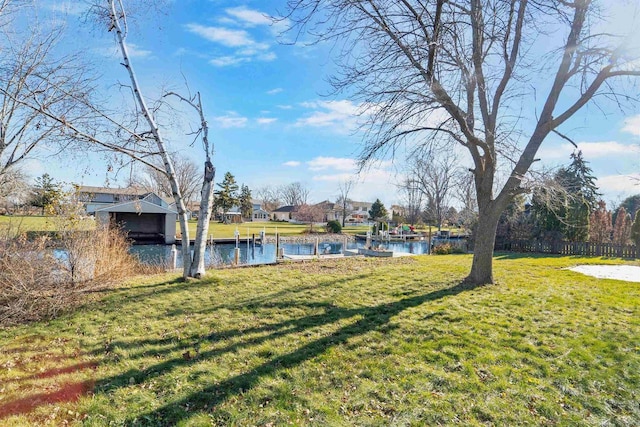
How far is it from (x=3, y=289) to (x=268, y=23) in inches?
225

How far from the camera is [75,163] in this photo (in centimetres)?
704

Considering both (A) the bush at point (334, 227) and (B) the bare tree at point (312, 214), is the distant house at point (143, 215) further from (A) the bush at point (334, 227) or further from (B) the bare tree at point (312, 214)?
(B) the bare tree at point (312, 214)

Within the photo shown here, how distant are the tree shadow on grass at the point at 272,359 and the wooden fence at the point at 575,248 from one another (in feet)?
45.0

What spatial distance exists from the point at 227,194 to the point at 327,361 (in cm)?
4583

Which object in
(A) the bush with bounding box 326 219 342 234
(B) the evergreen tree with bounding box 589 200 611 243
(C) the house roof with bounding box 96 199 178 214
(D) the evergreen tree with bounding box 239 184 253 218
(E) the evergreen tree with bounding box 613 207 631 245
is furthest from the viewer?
(D) the evergreen tree with bounding box 239 184 253 218

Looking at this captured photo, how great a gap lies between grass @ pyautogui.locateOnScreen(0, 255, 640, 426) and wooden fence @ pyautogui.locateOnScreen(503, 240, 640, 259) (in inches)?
424

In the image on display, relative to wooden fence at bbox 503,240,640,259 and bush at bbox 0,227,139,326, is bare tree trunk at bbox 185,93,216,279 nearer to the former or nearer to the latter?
bush at bbox 0,227,139,326

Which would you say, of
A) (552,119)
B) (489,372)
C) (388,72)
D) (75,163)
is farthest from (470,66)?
(75,163)

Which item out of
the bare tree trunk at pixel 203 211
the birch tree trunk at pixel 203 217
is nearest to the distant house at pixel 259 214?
the bare tree trunk at pixel 203 211

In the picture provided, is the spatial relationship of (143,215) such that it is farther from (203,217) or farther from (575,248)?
(575,248)

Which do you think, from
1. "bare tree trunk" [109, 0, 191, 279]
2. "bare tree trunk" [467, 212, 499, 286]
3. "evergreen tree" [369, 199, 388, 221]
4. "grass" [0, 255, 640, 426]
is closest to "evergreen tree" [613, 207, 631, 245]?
"grass" [0, 255, 640, 426]

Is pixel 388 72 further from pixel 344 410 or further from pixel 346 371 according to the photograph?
pixel 344 410

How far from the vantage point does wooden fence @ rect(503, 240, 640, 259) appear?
14.2m

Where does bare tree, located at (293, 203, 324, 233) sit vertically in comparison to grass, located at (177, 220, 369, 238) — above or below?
above
